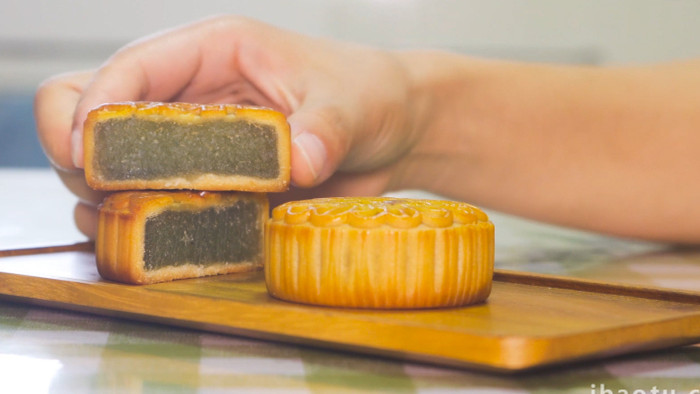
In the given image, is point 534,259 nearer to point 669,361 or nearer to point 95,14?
point 669,361

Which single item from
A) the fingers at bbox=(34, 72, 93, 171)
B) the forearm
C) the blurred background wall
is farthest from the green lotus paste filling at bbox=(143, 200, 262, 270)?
the blurred background wall

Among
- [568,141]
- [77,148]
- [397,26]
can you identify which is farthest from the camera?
[397,26]

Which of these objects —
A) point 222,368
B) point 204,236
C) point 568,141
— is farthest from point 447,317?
point 568,141

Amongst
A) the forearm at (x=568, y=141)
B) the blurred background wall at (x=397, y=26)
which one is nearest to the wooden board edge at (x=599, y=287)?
the forearm at (x=568, y=141)

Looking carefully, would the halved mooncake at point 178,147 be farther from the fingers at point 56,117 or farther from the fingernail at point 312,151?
the fingers at point 56,117

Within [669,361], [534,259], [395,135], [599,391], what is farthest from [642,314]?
[395,135]

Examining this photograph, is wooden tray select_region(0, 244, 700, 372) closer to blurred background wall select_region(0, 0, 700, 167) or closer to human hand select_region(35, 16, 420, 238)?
human hand select_region(35, 16, 420, 238)

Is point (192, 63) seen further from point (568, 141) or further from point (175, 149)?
point (568, 141)
